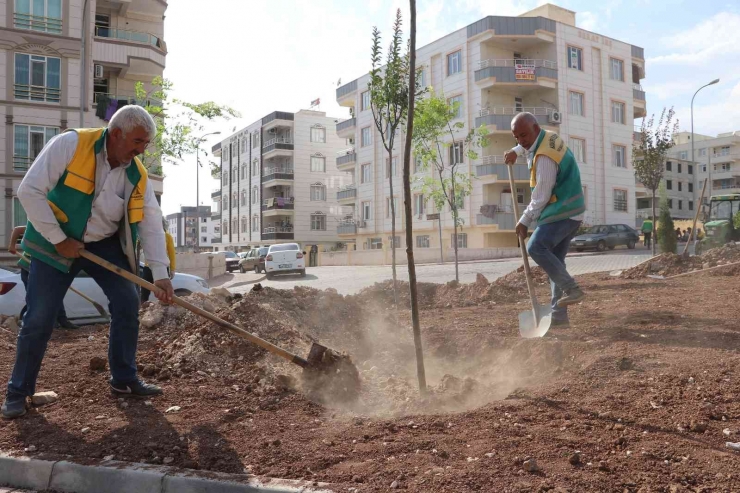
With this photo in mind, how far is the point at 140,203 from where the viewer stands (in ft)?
13.0

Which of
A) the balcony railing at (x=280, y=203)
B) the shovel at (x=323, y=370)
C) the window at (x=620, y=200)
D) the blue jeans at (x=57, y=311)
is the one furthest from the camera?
the balcony railing at (x=280, y=203)

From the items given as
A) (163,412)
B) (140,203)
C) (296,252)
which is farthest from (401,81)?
(296,252)

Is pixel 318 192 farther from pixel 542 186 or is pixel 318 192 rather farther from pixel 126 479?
pixel 126 479

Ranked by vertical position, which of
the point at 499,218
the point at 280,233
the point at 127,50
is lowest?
the point at 499,218

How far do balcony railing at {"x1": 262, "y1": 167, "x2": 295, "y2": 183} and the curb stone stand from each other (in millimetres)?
59122

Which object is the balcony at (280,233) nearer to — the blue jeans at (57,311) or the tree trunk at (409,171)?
the blue jeans at (57,311)

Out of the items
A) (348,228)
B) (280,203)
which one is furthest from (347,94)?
(280,203)

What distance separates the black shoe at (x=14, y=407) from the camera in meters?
3.69

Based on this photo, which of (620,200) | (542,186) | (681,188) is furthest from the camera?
(681,188)

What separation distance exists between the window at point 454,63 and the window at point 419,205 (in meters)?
8.44

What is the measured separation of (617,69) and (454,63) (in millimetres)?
11508

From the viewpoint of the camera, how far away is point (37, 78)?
2505 centimetres

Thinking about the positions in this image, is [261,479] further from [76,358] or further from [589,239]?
[589,239]

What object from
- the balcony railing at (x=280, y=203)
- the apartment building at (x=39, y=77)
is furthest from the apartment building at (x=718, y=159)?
the apartment building at (x=39, y=77)
